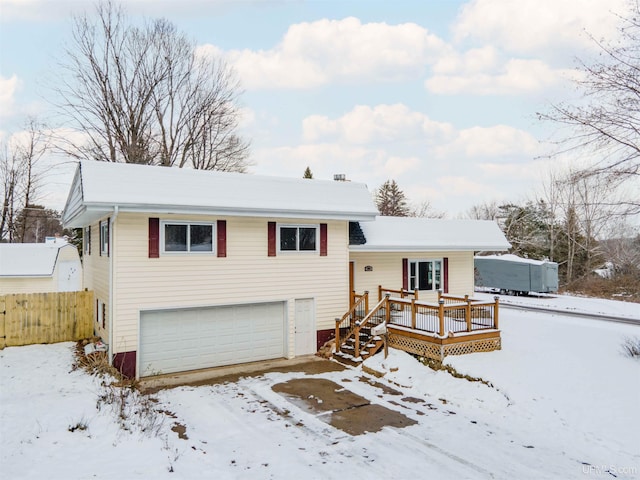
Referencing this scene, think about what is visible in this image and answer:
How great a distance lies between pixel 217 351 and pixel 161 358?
5.53ft

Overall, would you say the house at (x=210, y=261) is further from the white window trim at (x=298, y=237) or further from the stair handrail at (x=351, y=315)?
the stair handrail at (x=351, y=315)

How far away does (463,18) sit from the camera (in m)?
14.0

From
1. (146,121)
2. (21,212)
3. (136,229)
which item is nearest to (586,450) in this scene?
(136,229)

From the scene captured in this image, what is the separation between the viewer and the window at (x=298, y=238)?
14094 mm

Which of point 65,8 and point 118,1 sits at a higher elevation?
point 118,1

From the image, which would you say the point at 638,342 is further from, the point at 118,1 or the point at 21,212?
the point at 21,212

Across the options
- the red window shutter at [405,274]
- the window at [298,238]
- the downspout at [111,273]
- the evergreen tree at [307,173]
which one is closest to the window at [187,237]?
the downspout at [111,273]

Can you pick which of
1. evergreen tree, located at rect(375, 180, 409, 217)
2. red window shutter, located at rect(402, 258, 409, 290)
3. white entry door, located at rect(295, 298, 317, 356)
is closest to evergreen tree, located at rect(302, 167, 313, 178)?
evergreen tree, located at rect(375, 180, 409, 217)

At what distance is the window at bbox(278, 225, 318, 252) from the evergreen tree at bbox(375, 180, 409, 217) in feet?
122

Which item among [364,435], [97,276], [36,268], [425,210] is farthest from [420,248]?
[425,210]

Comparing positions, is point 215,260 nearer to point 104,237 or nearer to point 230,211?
point 230,211

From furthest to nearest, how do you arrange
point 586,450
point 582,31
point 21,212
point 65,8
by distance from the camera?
point 21,212
point 65,8
point 582,31
point 586,450

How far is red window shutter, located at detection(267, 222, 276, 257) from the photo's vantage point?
13758 mm

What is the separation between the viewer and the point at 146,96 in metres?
27.1
